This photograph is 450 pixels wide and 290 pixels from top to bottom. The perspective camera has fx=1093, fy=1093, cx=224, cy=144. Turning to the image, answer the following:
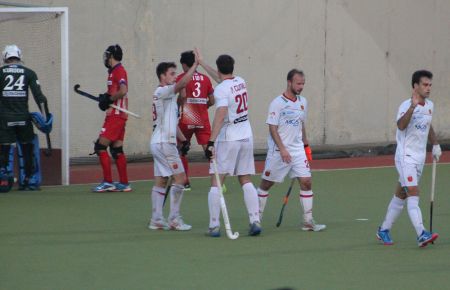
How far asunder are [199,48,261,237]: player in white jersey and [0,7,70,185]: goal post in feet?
16.1

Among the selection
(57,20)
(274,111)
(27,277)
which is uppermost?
(57,20)

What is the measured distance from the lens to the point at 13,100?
1544cm

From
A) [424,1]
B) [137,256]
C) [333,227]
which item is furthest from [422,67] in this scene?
[137,256]

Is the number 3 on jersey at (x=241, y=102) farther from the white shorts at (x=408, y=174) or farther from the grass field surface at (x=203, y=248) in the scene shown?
the white shorts at (x=408, y=174)

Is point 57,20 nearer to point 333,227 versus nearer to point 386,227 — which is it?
point 333,227

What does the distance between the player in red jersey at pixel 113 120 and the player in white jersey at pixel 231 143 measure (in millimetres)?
3760

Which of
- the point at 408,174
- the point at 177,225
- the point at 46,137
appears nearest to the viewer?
the point at 408,174

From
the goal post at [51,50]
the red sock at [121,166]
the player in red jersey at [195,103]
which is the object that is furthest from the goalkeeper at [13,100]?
the player in red jersey at [195,103]

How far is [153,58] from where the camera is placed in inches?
769

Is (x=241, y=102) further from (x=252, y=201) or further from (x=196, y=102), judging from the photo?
(x=196, y=102)

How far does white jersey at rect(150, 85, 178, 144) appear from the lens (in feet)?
40.1

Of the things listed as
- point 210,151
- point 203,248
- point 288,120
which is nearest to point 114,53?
point 288,120

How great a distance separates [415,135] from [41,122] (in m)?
6.42

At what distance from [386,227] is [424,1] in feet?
39.4
